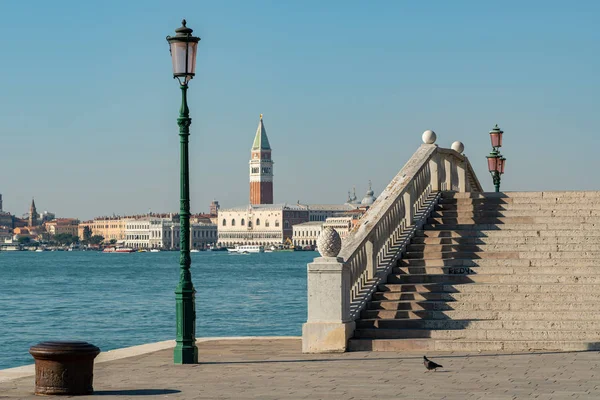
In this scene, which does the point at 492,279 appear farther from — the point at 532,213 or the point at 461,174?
the point at 461,174

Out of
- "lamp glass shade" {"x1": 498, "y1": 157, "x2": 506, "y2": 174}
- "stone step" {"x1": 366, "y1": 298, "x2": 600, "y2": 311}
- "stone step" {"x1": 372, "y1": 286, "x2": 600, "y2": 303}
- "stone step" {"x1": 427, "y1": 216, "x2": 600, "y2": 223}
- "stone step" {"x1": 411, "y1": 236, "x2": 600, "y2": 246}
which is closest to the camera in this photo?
"stone step" {"x1": 366, "y1": 298, "x2": 600, "y2": 311}

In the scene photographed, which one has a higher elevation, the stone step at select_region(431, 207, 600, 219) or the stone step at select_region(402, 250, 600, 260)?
the stone step at select_region(431, 207, 600, 219)

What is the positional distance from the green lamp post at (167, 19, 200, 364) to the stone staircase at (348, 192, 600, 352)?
6.42ft

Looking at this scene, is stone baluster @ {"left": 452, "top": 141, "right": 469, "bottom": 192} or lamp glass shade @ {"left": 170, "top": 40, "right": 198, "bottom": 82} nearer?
lamp glass shade @ {"left": 170, "top": 40, "right": 198, "bottom": 82}

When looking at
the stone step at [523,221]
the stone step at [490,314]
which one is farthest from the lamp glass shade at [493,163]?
the stone step at [490,314]

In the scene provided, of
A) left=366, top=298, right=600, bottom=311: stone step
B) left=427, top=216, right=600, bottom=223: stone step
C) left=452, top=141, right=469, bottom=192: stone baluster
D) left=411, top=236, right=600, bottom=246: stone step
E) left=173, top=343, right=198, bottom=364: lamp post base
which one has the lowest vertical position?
left=173, top=343, right=198, bottom=364: lamp post base

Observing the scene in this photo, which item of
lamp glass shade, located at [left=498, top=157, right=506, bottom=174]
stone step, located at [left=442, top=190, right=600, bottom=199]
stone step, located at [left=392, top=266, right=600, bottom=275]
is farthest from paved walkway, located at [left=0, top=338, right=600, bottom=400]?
lamp glass shade, located at [left=498, top=157, right=506, bottom=174]

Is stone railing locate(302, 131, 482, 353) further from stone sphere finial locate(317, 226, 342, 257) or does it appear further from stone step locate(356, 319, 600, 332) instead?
stone step locate(356, 319, 600, 332)

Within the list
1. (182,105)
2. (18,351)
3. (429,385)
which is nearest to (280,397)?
(429,385)

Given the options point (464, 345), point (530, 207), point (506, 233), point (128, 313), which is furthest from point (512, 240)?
point (128, 313)

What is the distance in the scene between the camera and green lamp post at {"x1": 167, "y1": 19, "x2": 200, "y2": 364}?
1343 cm

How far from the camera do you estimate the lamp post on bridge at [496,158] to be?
3117 cm

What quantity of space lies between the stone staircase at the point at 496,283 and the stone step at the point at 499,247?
1 centimetres

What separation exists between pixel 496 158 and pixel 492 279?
1616cm
